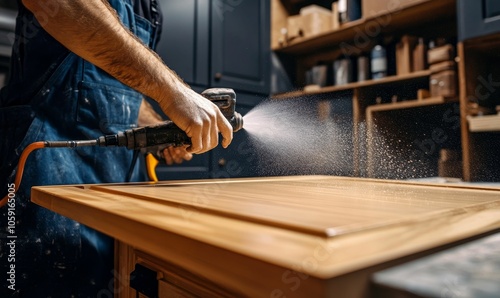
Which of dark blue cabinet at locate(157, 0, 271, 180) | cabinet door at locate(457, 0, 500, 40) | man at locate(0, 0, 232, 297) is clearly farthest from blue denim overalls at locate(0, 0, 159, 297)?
cabinet door at locate(457, 0, 500, 40)

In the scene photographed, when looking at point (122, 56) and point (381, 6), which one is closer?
point (122, 56)

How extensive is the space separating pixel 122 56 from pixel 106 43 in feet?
0.13

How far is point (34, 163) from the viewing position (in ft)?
3.20

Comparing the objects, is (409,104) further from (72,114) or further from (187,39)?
(72,114)

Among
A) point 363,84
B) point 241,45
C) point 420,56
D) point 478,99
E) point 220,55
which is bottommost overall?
point 478,99

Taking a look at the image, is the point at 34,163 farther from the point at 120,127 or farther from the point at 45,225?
the point at 120,127

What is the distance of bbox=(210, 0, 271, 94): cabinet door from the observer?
2574mm

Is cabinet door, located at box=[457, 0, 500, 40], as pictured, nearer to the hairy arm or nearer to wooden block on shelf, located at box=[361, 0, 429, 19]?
wooden block on shelf, located at box=[361, 0, 429, 19]

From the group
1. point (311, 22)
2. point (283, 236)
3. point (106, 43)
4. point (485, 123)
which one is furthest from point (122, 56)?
point (311, 22)

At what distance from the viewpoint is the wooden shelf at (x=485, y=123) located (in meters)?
1.60

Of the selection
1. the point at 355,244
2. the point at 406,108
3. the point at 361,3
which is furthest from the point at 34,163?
the point at 361,3

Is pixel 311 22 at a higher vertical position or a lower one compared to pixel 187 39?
higher

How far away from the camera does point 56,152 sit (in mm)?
1010

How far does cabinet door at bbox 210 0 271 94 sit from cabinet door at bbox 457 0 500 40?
4.38 ft
